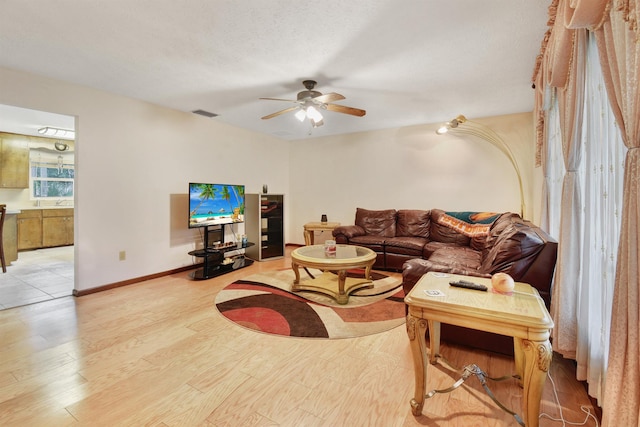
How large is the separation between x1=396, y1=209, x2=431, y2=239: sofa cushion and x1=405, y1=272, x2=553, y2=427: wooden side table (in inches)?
118

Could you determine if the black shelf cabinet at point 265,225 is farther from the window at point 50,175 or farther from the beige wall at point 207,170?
the window at point 50,175

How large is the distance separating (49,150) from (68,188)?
91 centimetres

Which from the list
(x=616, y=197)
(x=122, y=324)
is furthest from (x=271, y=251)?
(x=616, y=197)

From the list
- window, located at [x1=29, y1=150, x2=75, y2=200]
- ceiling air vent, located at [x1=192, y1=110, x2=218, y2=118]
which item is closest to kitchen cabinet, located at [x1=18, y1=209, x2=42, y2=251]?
window, located at [x1=29, y1=150, x2=75, y2=200]

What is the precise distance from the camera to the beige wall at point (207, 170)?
133 inches

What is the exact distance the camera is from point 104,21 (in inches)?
83.3

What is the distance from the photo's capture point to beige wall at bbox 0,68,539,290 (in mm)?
3387

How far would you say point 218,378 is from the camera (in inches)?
72.9

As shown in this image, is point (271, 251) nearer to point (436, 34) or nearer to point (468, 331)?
point (468, 331)

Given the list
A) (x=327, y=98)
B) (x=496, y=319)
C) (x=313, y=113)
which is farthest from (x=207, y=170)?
(x=496, y=319)

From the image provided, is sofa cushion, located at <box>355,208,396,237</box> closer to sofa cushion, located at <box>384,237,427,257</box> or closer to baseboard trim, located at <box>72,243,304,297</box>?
sofa cushion, located at <box>384,237,427,257</box>

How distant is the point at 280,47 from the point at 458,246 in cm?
341

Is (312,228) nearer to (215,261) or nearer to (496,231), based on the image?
(215,261)

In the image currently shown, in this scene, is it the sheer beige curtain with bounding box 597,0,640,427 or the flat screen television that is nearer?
the sheer beige curtain with bounding box 597,0,640,427
